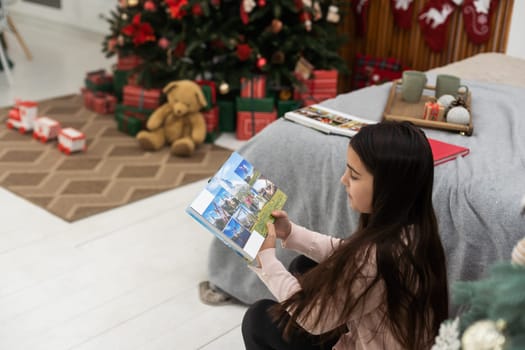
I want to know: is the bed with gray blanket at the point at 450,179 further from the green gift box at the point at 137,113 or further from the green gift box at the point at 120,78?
the green gift box at the point at 120,78

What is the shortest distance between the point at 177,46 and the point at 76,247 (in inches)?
58.6

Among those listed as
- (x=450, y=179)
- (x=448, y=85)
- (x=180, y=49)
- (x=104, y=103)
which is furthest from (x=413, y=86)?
(x=104, y=103)

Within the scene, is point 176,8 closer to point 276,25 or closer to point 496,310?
point 276,25

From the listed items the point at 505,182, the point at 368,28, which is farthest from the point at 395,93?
the point at 368,28

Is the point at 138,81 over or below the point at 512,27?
below

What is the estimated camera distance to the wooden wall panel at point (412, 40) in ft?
11.6

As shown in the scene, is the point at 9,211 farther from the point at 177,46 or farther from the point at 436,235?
the point at 436,235

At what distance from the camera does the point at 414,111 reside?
210 cm

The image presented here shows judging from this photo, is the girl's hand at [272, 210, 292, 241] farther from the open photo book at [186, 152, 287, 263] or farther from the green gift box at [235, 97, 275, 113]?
the green gift box at [235, 97, 275, 113]

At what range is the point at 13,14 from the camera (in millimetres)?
6895

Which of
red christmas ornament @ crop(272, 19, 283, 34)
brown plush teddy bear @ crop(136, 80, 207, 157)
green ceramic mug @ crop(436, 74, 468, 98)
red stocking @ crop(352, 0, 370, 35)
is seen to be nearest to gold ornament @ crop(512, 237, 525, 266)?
green ceramic mug @ crop(436, 74, 468, 98)

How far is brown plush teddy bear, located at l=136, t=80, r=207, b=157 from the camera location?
10.8ft

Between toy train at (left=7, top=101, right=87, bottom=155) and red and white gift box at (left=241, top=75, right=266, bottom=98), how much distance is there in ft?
2.99

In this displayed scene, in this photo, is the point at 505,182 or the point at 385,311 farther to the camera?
the point at 505,182
